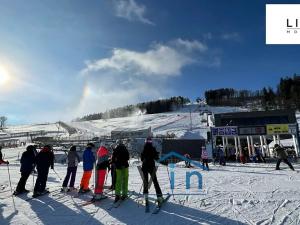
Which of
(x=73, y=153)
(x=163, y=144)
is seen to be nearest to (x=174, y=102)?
(x=163, y=144)

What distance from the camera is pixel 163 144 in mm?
41969

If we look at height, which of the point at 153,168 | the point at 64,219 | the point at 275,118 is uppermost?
the point at 275,118

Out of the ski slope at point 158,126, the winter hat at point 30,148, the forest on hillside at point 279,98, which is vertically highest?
the forest on hillside at point 279,98

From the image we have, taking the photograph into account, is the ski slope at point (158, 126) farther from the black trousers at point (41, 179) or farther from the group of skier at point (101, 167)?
the black trousers at point (41, 179)

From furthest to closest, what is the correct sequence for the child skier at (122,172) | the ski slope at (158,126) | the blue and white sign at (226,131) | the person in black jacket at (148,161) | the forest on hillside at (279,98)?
→ the forest on hillside at (279,98) → the ski slope at (158,126) → the blue and white sign at (226,131) → the child skier at (122,172) → the person in black jacket at (148,161)

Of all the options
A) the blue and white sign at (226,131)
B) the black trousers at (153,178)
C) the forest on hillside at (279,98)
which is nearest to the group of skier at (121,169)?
the black trousers at (153,178)

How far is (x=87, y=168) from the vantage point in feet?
32.8

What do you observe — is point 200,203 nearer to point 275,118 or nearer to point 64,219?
point 64,219

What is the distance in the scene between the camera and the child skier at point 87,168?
9922 millimetres

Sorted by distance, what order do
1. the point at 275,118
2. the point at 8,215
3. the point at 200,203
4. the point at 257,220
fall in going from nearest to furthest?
the point at 257,220 < the point at 8,215 < the point at 200,203 < the point at 275,118

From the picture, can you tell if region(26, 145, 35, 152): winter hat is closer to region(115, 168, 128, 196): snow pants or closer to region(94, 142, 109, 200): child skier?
region(94, 142, 109, 200): child skier

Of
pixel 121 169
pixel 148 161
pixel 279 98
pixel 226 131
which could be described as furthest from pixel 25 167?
pixel 279 98

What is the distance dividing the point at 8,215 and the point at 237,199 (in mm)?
6447

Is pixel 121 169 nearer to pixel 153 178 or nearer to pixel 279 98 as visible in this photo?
pixel 153 178
